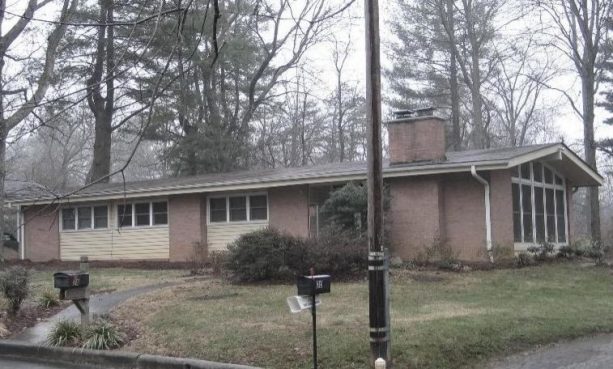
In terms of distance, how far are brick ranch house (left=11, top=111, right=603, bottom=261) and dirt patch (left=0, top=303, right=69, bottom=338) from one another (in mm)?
3526

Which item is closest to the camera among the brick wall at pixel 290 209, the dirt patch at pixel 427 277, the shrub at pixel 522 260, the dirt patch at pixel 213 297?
the dirt patch at pixel 213 297

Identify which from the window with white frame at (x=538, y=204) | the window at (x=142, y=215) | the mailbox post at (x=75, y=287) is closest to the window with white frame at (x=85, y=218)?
the window at (x=142, y=215)

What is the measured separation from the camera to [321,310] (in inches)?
460

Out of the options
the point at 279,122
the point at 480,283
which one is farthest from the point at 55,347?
the point at 279,122

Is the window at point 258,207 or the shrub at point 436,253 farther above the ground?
the window at point 258,207

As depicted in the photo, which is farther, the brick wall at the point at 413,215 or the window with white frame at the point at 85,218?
the window with white frame at the point at 85,218

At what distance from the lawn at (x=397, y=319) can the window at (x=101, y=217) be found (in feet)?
38.5

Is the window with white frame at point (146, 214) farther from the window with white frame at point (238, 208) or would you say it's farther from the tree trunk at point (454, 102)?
the tree trunk at point (454, 102)

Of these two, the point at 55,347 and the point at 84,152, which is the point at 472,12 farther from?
the point at 84,152

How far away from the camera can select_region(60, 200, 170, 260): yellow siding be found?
81.9ft

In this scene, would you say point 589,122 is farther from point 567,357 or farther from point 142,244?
point 567,357

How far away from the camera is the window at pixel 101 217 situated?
26516 millimetres

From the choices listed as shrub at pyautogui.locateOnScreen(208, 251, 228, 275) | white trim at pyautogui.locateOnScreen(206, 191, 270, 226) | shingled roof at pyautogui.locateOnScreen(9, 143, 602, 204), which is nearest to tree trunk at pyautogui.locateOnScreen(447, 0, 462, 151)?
shingled roof at pyautogui.locateOnScreen(9, 143, 602, 204)

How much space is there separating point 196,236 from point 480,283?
38.7 feet
